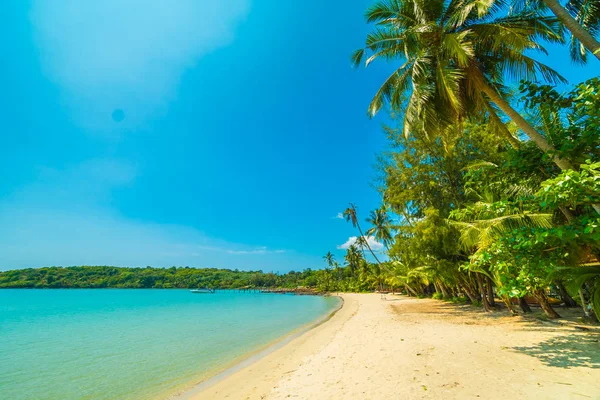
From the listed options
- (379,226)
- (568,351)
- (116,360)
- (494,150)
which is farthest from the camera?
(379,226)

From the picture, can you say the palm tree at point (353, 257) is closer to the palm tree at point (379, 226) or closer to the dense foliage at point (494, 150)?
the palm tree at point (379, 226)

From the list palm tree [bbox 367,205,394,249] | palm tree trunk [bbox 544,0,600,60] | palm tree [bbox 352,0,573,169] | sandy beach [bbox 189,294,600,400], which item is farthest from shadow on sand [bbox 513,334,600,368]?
palm tree [bbox 367,205,394,249]

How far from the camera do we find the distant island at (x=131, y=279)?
357 ft

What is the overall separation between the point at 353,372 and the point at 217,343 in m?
9.66

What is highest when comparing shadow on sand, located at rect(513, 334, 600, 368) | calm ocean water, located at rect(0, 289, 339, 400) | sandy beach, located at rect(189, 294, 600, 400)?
shadow on sand, located at rect(513, 334, 600, 368)

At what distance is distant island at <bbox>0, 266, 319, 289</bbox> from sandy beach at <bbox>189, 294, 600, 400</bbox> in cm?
9057

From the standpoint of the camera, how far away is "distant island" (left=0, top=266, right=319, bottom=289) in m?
109

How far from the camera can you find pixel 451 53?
698 cm

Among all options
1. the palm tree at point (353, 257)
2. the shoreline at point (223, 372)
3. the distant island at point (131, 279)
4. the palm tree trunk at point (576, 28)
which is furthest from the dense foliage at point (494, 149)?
the distant island at point (131, 279)

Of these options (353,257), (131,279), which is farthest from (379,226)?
(131,279)

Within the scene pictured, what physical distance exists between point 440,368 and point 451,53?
7.74 meters

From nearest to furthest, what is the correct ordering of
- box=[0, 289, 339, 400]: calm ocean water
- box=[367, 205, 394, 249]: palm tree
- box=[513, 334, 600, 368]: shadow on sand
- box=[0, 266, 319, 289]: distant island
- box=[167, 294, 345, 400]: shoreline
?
1. box=[513, 334, 600, 368]: shadow on sand
2. box=[167, 294, 345, 400]: shoreline
3. box=[0, 289, 339, 400]: calm ocean water
4. box=[367, 205, 394, 249]: palm tree
5. box=[0, 266, 319, 289]: distant island

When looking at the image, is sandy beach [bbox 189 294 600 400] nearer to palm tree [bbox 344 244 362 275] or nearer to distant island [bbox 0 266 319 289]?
palm tree [bbox 344 244 362 275]

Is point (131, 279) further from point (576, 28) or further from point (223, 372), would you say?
point (576, 28)
